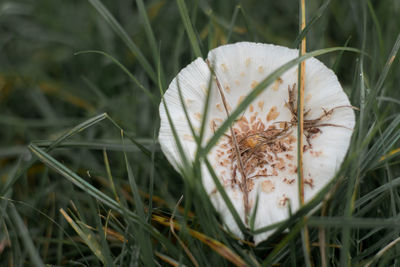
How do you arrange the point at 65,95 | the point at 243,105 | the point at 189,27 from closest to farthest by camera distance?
the point at 243,105 → the point at 189,27 → the point at 65,95

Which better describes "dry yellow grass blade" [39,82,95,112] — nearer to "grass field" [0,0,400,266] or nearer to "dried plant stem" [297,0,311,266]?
"grass field" [0,0,400,266]

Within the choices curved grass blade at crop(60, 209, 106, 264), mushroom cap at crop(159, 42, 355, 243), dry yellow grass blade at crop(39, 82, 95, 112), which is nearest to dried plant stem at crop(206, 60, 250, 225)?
mushroom cap at crop(159, 42, 355, 243)

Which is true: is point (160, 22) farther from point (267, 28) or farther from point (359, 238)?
point (359, 238)

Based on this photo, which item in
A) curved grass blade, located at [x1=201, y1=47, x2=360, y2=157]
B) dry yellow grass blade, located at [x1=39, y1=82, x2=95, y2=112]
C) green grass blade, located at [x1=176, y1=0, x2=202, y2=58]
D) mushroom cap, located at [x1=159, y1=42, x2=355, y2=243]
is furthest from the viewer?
dry yellow grass blade, located at [x1=39, y1=82, x2=95, y2=112]

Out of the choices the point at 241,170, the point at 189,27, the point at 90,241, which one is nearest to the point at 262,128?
the point at 241,170

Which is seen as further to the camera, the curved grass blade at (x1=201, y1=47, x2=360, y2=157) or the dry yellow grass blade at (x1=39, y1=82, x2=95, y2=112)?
the dry yellow grass blade at (x1=39, y1=82, x2=95, y2=112)

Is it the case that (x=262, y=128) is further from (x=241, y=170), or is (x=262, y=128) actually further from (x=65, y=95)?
(x=65, y=95)

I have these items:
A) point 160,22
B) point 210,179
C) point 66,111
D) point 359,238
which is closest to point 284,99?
point 210,179
